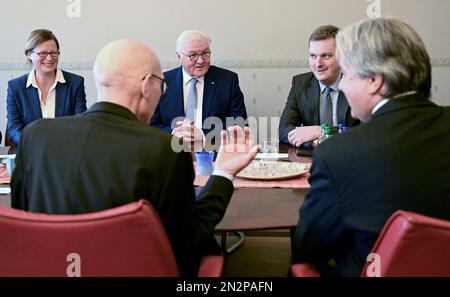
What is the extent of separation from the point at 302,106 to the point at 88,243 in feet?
7.32

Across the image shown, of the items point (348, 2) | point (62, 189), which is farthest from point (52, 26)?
point (62, 189)

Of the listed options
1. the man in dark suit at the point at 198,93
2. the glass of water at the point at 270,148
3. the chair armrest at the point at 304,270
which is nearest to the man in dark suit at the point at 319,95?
the glass of water at the point at 270,148

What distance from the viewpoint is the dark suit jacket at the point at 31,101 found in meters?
3.29

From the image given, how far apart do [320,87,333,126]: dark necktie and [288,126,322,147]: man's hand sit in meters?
0.31

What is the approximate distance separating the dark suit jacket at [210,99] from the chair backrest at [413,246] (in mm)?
2138

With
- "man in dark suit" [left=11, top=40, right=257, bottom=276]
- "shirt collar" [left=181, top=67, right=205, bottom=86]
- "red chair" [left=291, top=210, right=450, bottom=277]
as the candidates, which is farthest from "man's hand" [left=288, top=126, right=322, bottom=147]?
"red chair" [left=291, top=210, right=450, bottom=277]

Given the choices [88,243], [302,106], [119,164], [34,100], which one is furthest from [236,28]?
[88,243]

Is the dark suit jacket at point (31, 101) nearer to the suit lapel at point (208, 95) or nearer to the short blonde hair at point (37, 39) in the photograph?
the short blonde hair at point (37, 39)

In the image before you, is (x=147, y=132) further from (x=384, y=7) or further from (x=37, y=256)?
(x=384, y=7)

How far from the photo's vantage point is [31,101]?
131 inches

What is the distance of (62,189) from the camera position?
132cm

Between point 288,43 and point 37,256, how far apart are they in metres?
3.36
